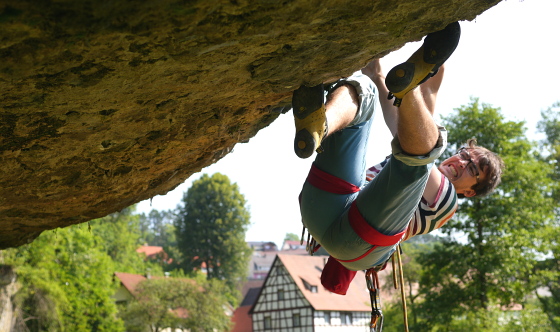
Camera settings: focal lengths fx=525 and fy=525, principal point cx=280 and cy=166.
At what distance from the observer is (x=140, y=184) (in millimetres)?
3408

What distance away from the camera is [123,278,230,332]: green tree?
30.0m

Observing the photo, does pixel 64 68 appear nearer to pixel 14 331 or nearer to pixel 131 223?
pixel 14 331

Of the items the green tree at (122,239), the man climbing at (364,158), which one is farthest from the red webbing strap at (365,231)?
the green tree at (122,239)

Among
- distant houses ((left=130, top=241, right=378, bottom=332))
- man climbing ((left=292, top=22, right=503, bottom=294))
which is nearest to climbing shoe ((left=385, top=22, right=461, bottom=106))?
man climbing ((left=292, top=22, right=503, bottom=294))

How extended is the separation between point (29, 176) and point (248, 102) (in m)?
1.25

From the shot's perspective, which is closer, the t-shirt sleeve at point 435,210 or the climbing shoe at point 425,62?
the climbing shoe at point 425,62

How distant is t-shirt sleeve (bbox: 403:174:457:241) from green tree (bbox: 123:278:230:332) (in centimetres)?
2864

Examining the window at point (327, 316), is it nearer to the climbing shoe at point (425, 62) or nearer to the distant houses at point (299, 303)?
the distant houses at point (299, 303)

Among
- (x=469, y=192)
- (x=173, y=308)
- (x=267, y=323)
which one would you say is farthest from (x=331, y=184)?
(x=267, y=323)

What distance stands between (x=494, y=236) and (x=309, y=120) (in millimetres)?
18920

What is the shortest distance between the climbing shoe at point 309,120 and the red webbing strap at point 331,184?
24.0 inches

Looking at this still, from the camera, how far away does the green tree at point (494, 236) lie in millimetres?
18719

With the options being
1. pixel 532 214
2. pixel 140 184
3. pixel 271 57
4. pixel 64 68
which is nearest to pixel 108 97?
pixel 64 68

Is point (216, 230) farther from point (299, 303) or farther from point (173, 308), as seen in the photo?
point (299, 303)
